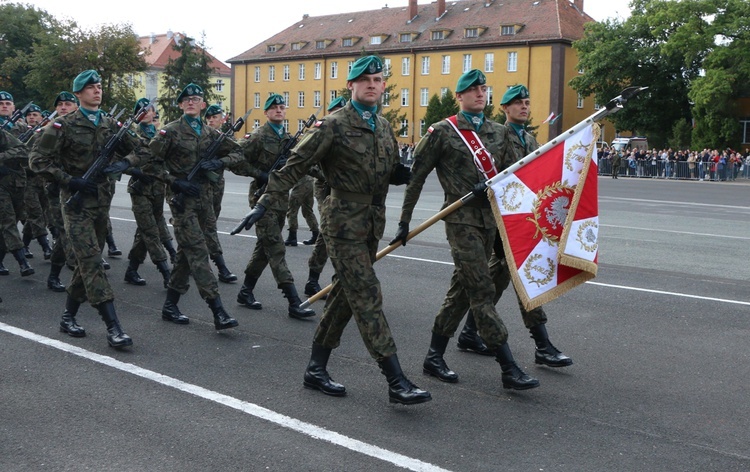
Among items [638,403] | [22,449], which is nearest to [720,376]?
[638,403]

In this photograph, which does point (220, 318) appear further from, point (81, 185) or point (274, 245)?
point (81, 185)

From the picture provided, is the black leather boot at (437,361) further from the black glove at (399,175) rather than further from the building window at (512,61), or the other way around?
the building window at (512,61)

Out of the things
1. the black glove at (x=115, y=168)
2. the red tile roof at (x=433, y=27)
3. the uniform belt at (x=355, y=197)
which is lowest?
the uniform belt at (x=355, y=197)

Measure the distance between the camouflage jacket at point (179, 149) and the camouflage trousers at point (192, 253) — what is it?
0.33 meters

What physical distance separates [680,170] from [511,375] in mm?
41273

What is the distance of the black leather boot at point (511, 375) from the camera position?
19.1 ft

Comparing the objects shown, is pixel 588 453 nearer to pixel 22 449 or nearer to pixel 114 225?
pixel 22 449

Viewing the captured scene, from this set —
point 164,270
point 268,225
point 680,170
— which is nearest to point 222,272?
point 164,270

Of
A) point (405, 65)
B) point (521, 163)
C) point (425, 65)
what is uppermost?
point (405, 65)

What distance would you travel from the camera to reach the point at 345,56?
85312 millimetres

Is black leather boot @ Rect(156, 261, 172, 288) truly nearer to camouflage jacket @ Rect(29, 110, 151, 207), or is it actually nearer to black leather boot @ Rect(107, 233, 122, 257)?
camouflage jacket @ Rect(29, 110, 151, 207)

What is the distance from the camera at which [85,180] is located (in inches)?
281

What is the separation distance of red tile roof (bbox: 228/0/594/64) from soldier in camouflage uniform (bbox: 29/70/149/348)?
68.2 m

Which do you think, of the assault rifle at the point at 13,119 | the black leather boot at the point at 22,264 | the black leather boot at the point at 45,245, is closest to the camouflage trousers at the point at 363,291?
the black leather boot at the point at 22,264
